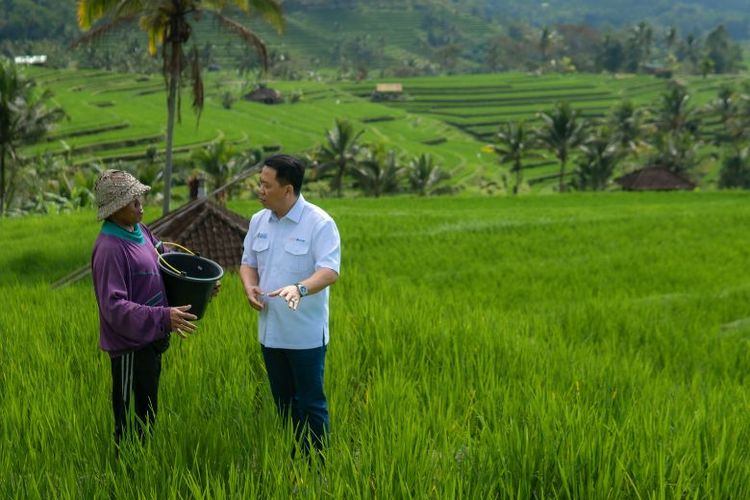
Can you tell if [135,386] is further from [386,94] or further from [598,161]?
[386,94]

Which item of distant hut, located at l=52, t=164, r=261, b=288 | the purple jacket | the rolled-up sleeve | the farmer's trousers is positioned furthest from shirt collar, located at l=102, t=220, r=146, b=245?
distant hut, located at l=52, t=164, r=261, b=288

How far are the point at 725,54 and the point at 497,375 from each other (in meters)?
123

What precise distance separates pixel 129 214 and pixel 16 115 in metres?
22.8

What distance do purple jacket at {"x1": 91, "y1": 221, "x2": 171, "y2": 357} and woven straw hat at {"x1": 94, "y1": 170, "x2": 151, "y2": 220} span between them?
87mm

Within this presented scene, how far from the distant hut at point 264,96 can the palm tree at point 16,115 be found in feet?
197

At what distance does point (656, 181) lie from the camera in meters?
33.1

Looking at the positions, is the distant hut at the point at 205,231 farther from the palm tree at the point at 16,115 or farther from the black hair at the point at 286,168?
the palm tree at the point at 16,115

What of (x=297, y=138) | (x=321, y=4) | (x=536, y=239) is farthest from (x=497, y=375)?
(x=321, y=4)

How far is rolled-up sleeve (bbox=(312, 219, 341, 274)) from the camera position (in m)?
3.22

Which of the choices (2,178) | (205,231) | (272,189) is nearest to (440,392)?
(272,189)

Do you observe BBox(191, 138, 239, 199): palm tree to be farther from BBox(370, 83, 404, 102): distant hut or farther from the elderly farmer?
BBox(370, 83, 404, 102): distant hut

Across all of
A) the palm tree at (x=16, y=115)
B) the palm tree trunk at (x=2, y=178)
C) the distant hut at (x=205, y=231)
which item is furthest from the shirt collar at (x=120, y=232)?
the palm tree trunk at (x=2, y=178)

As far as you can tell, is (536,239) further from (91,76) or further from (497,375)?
(91,76)

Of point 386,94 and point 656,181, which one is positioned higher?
point 386,94
